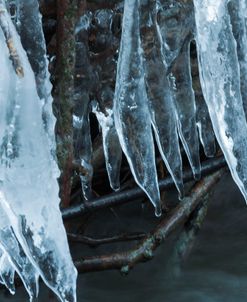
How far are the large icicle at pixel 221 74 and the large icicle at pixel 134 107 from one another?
5.4 inches

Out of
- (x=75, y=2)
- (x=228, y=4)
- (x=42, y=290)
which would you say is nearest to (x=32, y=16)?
(x=75, y=2)

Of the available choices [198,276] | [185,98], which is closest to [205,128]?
[185,98]

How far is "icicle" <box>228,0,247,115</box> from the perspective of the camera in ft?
5.73

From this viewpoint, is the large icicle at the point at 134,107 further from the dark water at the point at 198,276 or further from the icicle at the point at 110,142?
the dark water at the point at 198,276

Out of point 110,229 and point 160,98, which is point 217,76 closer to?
point 160,98

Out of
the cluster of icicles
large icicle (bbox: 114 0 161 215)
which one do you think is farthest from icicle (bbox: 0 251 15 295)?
large icicle (bbox: 114 0 161 215)

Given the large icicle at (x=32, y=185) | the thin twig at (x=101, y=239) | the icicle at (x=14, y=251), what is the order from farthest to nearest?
the thin twig at (x=101, y=239) < the icicle at (x=14, y=251) < the large icicle at (x=32, y=185)

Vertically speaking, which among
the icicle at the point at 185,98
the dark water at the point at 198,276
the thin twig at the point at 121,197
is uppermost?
the icicle at the point at 185,98

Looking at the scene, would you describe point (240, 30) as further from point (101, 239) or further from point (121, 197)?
point (101, 239)

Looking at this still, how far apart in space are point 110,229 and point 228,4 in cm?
117

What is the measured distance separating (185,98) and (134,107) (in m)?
0.17

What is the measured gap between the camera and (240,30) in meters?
1.77

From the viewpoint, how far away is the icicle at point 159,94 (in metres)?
1.77

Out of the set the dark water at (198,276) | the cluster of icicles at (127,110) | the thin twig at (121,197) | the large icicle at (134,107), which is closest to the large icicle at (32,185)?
the cluster of icicles at (127,110)
